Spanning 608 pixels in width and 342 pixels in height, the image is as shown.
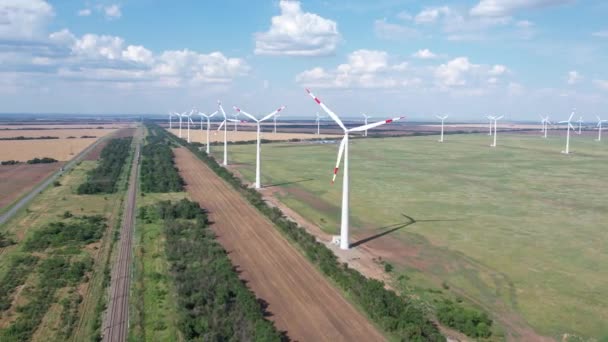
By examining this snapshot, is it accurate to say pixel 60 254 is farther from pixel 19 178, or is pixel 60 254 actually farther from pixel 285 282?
pixel 19 178

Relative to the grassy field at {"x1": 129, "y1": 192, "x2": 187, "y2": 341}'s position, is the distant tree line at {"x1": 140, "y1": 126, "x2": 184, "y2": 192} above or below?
above

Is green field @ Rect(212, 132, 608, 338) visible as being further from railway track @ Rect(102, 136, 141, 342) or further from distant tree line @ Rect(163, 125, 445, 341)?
railway track @ Rect(102, 136, 141, 342)

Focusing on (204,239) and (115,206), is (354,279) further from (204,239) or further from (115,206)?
(115,206)

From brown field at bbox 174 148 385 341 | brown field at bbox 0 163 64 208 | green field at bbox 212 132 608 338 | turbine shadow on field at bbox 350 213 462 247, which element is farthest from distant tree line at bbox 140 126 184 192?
turbine shadow on field at bbox 350 213 462 247

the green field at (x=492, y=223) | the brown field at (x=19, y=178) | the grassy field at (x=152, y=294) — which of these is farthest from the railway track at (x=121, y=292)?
the brown field at (x=19, y=178)

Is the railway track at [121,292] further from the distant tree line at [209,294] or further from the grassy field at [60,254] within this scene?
the distant tree line at [209,294]
